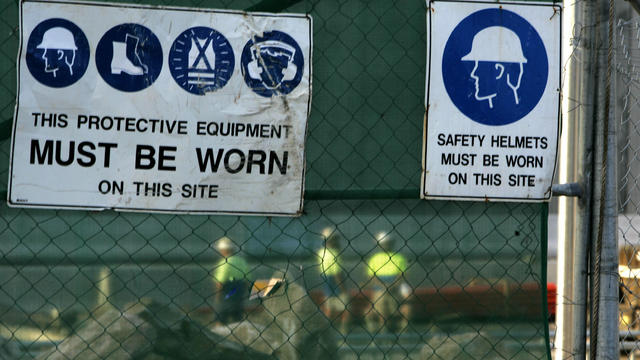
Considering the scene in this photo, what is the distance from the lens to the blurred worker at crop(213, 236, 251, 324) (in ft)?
11.4

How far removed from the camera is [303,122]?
3.53m

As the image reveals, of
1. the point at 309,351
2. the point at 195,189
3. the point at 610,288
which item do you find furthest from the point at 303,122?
the point at 610,288

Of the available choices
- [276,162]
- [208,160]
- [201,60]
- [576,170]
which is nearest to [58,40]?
[201,60]

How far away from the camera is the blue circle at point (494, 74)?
3.58 m

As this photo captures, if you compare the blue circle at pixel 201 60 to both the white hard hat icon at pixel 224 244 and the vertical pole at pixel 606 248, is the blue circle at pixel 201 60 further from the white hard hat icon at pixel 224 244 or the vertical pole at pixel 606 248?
the vertical pole at pixel 606 248

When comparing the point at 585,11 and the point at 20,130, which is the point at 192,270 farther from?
the point at 585,11

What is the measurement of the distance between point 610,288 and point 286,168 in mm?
1670

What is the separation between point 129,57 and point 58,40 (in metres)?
0.33

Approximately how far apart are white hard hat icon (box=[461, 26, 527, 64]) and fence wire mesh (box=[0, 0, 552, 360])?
10.5 inches

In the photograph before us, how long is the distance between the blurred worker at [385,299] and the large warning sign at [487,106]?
1.37ft

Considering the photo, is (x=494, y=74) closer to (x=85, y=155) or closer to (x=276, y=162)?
(x=276, y=162)

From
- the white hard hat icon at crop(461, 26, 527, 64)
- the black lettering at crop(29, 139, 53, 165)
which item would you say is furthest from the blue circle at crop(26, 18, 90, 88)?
the white hard hat icon at crop(461, 26, 527, 64)

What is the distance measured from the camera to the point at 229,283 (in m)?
3.47

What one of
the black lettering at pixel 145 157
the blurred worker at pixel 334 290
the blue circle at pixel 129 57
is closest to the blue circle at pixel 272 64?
the blue circle at pixel 129 57
